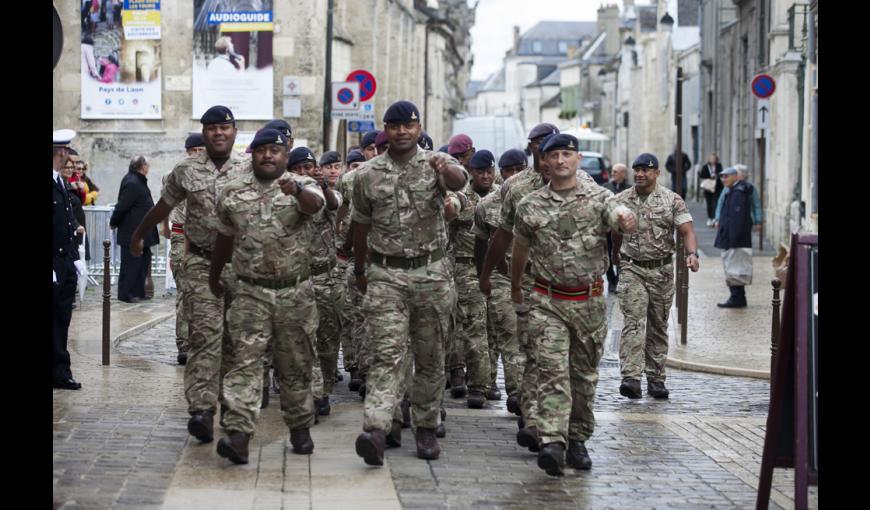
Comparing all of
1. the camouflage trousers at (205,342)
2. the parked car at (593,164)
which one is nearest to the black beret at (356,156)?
the camouflage trousers at (205,342)

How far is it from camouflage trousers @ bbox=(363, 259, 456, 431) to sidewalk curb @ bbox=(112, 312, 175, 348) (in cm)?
592

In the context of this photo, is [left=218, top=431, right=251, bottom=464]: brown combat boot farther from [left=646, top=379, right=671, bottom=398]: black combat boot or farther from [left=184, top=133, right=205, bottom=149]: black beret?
[left=184, top=133, right=205, bottom=149]: black beret

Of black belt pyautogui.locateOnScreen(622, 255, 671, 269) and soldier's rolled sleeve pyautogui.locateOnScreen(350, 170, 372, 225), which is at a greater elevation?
soldier's rolled sleeve pyautogui.locateOnScreen(350, 170, 372, 225)

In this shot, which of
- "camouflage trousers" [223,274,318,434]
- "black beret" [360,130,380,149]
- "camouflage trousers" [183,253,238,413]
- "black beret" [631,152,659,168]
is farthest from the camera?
"black beret" [360,130,380,149]

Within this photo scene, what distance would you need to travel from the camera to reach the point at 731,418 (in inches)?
410

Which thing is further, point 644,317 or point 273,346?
point 644,317

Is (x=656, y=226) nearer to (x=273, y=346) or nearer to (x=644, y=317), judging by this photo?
(x=644, y=317)

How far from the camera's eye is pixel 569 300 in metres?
8.22

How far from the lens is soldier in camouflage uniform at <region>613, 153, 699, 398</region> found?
37.5 feet

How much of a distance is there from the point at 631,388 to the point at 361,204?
373 cm

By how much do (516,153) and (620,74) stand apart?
83663 millimetres

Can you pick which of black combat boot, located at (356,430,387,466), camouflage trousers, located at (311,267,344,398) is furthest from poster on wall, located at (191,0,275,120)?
black combat boot, located at (356,430,387,466)

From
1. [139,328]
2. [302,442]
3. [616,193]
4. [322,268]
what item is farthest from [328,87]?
[302,442]
